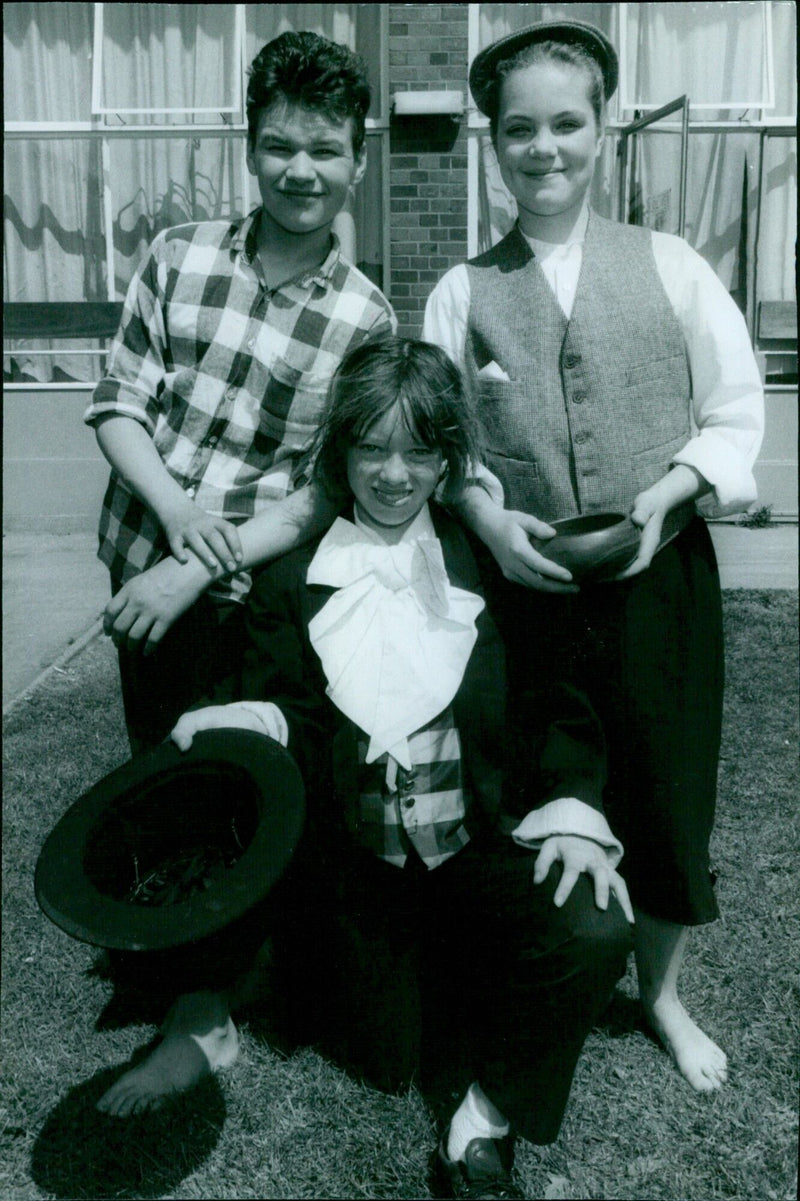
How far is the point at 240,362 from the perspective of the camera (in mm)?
2225

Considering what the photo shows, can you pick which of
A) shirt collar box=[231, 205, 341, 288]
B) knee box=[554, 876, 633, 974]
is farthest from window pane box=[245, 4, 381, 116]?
knee box=[554, 876, 633, 974]

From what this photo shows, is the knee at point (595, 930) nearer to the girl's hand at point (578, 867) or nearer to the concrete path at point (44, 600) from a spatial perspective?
the girl's hand at point (578, 867)

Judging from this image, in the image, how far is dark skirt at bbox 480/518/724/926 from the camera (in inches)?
86.2

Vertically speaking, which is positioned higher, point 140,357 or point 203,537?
point 140,357

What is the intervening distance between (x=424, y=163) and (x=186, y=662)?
5.36 metres

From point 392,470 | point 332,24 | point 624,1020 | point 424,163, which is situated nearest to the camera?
point 392,470

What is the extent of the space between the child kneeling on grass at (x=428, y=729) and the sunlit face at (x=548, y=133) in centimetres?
36

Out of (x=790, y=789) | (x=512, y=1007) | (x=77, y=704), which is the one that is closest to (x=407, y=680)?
(x=512, y=1007)

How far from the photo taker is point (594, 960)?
1939mm

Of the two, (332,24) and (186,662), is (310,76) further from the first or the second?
(332,24)

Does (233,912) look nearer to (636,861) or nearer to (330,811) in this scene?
(330,811)

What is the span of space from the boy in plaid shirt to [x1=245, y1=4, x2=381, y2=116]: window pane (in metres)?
5.25

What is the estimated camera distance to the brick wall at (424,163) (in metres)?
6.72

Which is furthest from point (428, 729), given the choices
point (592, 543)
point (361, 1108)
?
point (361, 1108)
